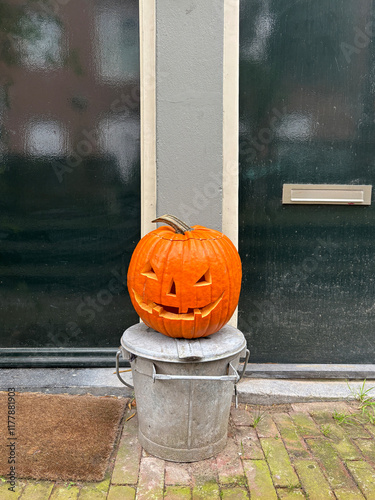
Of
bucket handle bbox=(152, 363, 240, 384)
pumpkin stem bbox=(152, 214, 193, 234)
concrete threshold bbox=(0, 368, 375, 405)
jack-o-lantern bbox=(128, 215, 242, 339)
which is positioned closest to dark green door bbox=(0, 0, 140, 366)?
concrete threshold bbox=(0, 368, 375, 405)

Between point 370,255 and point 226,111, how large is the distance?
171cm

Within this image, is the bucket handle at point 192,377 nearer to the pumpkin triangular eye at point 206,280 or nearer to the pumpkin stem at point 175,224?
the pumpkin triangular eye at point 206,280

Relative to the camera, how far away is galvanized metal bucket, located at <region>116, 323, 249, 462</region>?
7.59ft

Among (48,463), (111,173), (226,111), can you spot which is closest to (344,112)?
(226,111)

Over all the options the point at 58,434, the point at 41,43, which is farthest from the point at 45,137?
the point at 58,434

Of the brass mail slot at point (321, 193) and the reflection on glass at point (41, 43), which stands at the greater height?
the reflection on glass at point (41, 43)

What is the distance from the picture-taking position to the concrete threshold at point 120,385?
3105 millimetres

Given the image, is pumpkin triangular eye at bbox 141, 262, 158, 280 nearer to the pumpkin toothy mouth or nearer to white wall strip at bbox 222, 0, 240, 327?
the pumpkin toothy mouth

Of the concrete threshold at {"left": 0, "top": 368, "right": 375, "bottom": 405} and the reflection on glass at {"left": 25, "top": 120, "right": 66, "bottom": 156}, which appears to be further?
the reflection on glass at {"left": 25, "top": 120, "right": 66, "bottom": 156}

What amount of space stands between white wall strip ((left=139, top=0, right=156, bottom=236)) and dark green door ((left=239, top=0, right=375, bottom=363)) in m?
0.72

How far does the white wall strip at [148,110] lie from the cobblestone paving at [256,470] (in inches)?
64.1

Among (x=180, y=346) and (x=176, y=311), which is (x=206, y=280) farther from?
(x=180, y=346)

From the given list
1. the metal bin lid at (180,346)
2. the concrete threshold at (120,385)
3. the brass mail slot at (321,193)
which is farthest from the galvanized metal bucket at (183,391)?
the brass mail slot at (321,193)

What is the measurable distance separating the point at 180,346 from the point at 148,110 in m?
1.85
